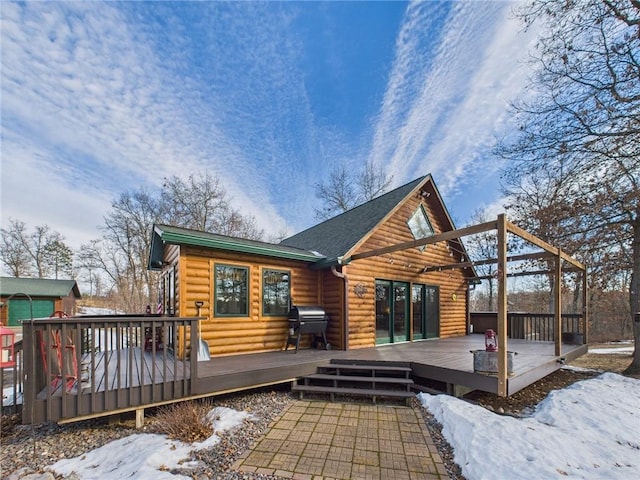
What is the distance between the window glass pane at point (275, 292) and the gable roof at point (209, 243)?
0.50 m

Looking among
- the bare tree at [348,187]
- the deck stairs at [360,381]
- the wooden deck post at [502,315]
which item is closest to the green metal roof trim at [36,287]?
the bare tree at [348,187]

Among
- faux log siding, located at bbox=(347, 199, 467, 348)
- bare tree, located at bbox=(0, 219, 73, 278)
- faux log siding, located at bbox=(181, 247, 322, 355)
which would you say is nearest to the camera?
faux log siding, located at bbox=(181, 247, 322, 355)

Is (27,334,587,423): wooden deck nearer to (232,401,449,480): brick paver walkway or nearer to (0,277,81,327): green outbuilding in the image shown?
(232,401,449,480): brick paver walkway

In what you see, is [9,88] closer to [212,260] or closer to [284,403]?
[212,260]

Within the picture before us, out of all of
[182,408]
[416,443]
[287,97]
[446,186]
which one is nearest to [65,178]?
[287,97]

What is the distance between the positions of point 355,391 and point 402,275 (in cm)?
465

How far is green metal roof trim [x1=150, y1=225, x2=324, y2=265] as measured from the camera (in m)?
5.57

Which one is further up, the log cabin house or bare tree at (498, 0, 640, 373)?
bare tree at (498, 0, 640, 373)

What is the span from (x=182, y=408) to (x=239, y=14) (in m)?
9.54

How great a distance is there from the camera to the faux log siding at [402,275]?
7754 millimetres

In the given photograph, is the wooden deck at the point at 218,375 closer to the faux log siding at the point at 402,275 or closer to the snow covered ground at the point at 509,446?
the snow covered ground at the point at 509,446

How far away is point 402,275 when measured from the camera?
9.05 meters

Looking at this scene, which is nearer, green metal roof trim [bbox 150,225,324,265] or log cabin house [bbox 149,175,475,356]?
green metal roof trim [bbox 150,225,324,265]

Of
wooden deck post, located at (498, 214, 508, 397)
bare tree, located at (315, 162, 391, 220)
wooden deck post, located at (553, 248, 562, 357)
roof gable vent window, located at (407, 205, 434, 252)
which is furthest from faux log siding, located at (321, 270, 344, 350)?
bare tree, located at (315, 162, 391, 220)
